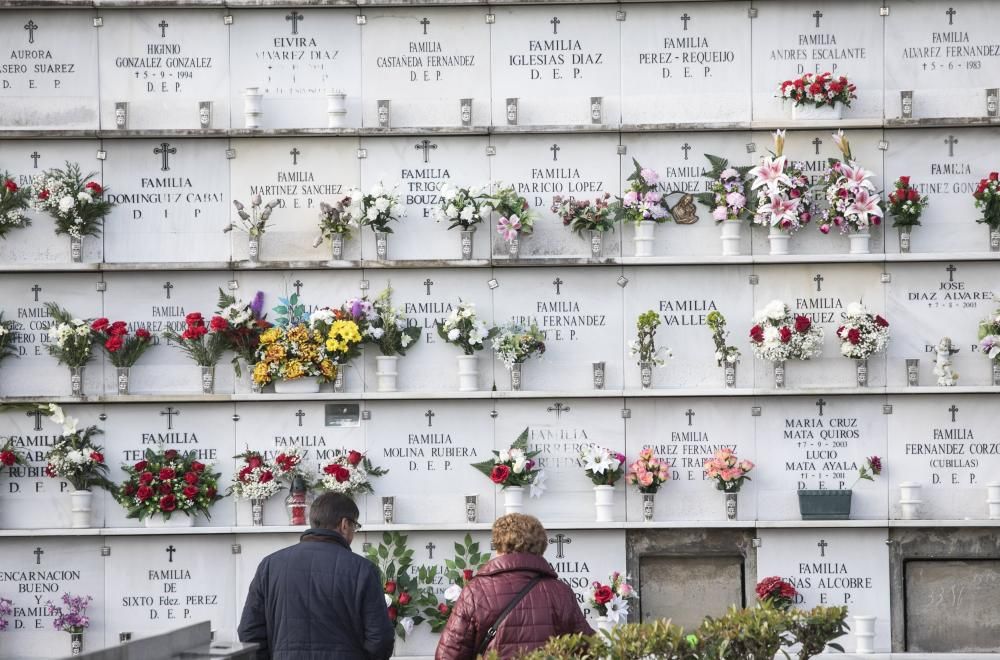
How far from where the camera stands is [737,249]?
10.6 m

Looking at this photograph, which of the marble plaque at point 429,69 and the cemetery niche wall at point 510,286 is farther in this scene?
the marble plaque at point 429,69

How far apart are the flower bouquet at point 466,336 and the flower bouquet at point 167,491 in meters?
1.92

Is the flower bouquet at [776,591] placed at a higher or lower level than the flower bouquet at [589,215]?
lower

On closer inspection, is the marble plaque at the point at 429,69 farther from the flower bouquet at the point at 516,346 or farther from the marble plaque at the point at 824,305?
the marble plaque at the point at 824,305

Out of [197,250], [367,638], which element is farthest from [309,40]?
[367,638]

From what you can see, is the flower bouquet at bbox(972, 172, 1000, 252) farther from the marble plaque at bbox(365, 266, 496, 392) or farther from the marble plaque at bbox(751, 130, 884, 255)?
the marble plaque at bbox(365, 266, 496, 392)

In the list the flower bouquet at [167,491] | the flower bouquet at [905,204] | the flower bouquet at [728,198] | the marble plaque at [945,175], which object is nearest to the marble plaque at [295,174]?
the flower bouquet at [167,491]

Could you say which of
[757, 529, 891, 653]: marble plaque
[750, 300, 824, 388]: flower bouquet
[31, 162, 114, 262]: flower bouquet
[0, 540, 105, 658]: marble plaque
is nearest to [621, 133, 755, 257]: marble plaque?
[750, 300, 824, 388]: flower bouquet

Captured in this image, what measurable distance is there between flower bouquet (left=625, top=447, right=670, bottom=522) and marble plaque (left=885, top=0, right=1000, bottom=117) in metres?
3.03

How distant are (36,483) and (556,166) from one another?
4.38 metres

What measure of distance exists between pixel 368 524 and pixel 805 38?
4.71 metres

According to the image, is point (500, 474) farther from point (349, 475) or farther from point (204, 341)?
point (204, 341)

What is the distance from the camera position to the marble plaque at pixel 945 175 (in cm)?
1061

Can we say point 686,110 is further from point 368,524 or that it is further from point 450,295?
point 368,524
